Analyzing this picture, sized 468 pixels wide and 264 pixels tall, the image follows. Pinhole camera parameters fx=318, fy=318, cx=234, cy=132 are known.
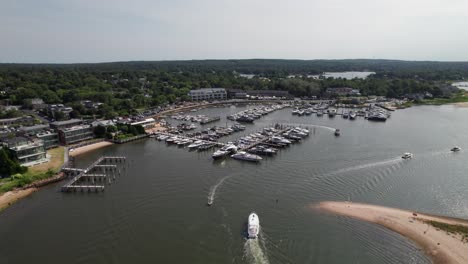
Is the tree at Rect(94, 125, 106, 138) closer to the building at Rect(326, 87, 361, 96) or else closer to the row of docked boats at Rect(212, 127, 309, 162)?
the row of docked boats at Rect(212, 127, 309, 162)

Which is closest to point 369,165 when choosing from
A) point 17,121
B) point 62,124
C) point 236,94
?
point 62,124

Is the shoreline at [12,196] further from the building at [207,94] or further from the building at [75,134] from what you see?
the building at [207,94]

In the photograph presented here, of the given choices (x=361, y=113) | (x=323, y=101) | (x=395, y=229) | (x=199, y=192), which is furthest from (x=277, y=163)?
(x=323, y=101)

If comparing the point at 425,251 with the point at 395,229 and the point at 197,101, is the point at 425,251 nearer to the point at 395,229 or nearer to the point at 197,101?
the point at 395,229

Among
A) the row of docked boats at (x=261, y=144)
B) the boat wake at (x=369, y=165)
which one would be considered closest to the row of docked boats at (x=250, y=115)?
the row of docked boats at (x=261, y=144)

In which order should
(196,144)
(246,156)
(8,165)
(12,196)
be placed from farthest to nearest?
(196,144) < (246,156) < (8,165) < (12,196)

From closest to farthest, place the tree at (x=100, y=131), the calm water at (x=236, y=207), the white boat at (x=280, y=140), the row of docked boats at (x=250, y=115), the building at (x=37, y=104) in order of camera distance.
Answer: the calm water at (x=236, y=207) → the white boat at (x=280, y=140) → the tree at (x=100, y=131) → the row of docked boats at (x=250, y=115) → the building at (x=37, y=104)

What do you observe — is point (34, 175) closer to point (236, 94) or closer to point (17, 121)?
point (17, 121)
